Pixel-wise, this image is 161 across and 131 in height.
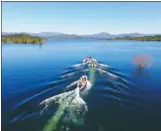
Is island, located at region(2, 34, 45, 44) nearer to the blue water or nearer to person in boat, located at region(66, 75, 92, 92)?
the blue water

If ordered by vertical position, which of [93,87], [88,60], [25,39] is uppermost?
[25,39]

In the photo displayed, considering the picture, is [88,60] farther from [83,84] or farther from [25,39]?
[25,39]

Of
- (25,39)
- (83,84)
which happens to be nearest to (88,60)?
(83,84)

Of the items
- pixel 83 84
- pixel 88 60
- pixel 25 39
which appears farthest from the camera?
pixel 25 39

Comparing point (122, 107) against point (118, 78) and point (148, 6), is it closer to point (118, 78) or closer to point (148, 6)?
point (118, 78)

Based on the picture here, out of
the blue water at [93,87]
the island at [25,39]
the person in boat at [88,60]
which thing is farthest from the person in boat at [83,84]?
the island at [25,39]

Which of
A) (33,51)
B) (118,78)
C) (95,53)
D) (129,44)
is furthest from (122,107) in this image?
(33,51)

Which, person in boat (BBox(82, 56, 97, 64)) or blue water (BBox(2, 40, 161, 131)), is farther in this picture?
person in boat (BBox(82, 56, 97, 64))

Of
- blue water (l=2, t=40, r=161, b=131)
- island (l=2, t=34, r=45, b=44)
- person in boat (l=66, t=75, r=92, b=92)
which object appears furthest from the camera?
island (l=2, t=34, r=45, b=44)

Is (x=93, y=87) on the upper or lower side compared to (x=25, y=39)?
lower

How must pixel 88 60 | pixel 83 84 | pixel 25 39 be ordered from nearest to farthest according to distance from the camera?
pixel 83 84 < pixel 88 60 < pixel 25 39

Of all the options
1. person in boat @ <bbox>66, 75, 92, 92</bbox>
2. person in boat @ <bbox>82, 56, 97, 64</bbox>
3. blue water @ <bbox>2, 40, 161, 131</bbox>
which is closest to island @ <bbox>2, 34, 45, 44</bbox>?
blue water @ <bbox>2, 40, 161, 131</bbox>
